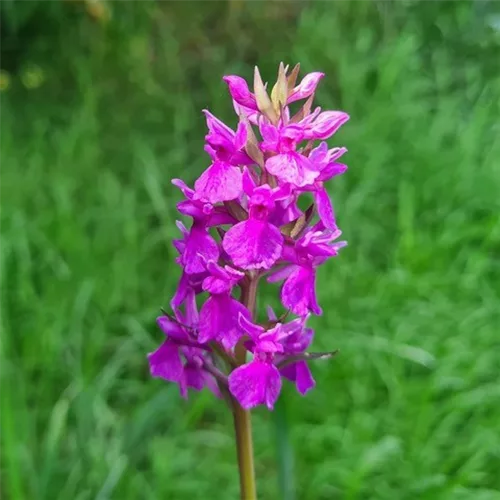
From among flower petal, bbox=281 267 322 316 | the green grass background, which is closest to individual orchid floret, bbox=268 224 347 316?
flower petal, bbox=281 267 322 316

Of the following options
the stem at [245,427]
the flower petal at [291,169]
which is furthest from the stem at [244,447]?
the flower petal at [291,169]

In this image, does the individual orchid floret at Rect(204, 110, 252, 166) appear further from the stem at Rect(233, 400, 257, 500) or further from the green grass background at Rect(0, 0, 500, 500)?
the green grass background at Rect(0, 0, 500, 500)

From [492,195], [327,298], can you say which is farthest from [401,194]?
[327,298]

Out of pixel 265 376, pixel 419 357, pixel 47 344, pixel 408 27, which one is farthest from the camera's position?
pixel 408 27

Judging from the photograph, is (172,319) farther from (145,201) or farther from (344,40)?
(344,40)

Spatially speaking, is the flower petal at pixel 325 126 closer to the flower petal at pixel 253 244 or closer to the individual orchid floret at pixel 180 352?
the flower petal at pixel 253 244

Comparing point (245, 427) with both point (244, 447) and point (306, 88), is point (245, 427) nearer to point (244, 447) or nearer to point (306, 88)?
point (244, 447)

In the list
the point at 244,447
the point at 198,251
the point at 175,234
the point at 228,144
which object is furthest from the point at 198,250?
the point at 175,234
